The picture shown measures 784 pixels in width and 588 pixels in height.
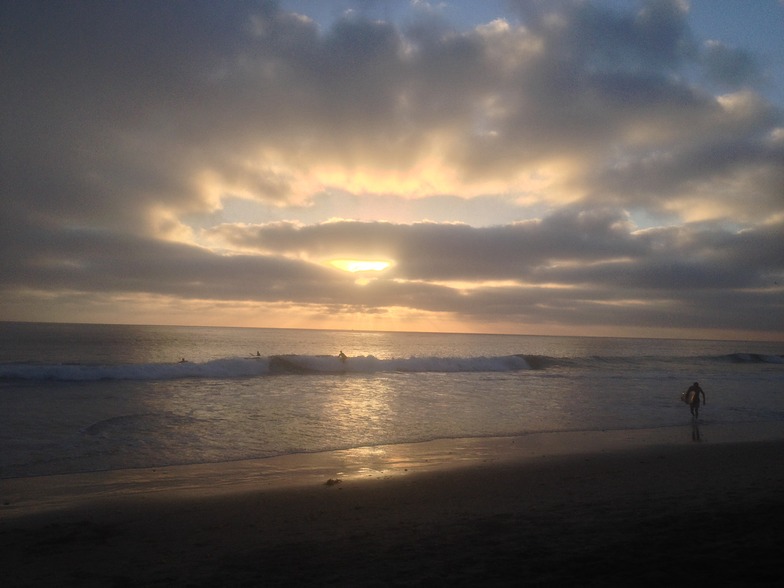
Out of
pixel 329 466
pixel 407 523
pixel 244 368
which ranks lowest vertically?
pixel 329 466

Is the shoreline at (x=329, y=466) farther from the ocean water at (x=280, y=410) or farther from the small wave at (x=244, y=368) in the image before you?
the small wave at (x=244, y=368)

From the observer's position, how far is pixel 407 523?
7930 millimetres

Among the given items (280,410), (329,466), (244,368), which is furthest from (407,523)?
(244,368)

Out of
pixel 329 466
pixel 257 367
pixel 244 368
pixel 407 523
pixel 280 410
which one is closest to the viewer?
pixel 407 523

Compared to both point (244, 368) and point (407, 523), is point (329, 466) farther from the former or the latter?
point (244, 368)

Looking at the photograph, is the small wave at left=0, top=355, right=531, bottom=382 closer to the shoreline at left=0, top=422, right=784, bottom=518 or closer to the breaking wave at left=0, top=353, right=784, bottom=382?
the breaking wave at left=0, top=353, right=784, bottom=382

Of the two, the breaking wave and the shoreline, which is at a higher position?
the breaking wave

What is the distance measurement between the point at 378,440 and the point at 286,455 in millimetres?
3221

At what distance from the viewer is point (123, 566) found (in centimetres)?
658

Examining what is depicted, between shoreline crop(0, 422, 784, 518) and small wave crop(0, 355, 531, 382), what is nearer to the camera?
shoreline crop(0, 422, 784, 518)

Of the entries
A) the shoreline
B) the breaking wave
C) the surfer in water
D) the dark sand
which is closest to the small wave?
the breaking wave

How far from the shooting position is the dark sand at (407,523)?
5.89 m

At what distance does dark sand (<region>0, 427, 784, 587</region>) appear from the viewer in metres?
5.89

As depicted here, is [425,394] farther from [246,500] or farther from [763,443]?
[246,500]
